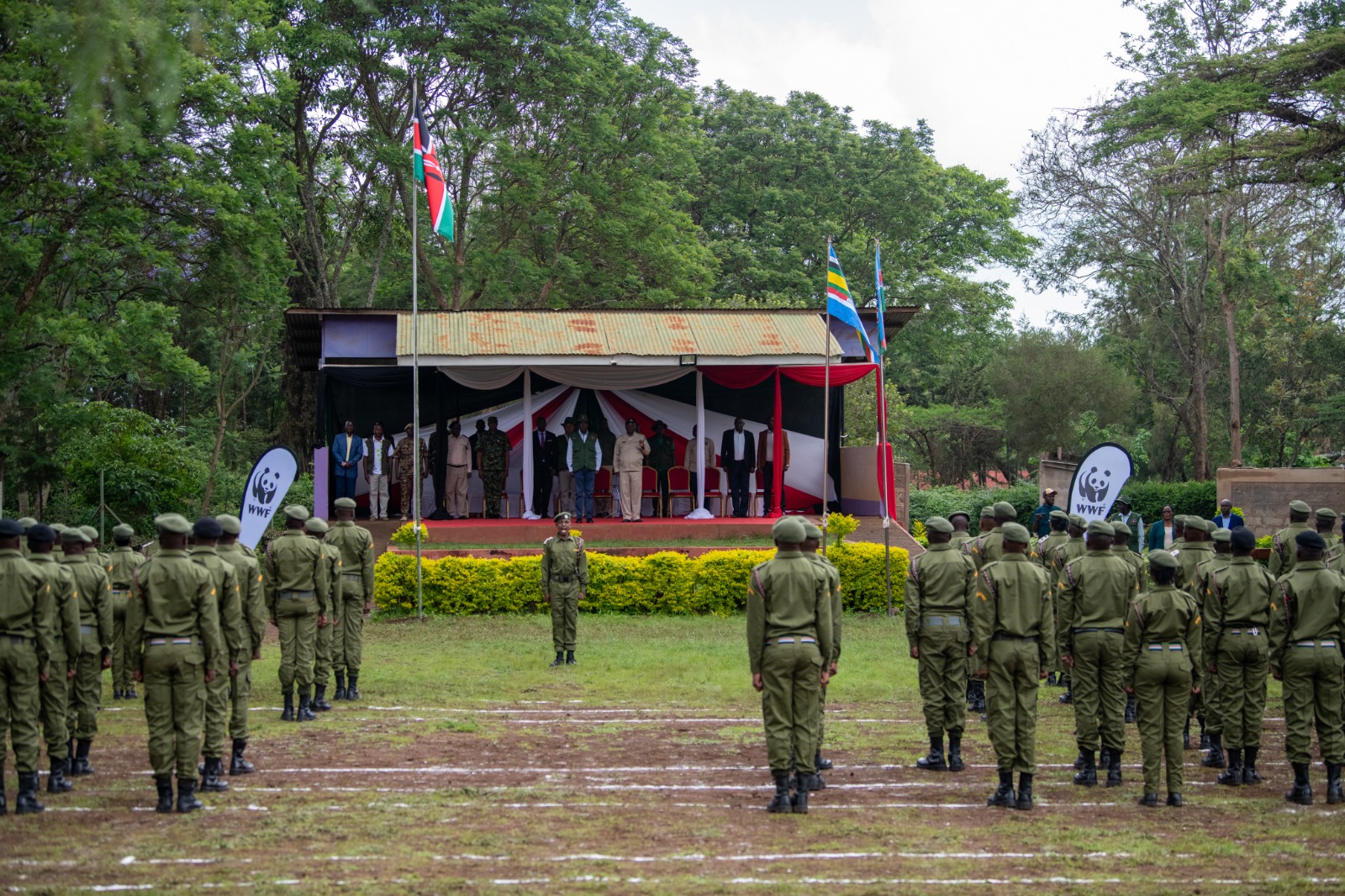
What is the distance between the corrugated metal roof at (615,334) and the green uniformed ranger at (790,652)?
1365 cm

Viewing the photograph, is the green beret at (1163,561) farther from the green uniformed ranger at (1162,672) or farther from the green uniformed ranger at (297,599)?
the green uniformed ranger at (297,599)

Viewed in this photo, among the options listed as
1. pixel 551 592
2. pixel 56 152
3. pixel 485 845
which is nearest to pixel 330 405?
pixel 56 152

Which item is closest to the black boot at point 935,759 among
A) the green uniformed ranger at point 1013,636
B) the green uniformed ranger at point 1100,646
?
the green uniformed ranger at point 1013,636

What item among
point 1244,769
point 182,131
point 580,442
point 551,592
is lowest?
point 1244,769

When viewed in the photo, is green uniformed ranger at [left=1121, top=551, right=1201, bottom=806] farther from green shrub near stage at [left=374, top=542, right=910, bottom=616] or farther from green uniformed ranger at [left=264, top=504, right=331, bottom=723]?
green shrub near stage at [left=374, top=542, right=910, bottom=616]

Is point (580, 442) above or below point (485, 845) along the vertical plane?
above

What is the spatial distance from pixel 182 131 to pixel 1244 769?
2154 cm

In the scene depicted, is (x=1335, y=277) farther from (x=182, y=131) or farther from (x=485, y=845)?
(x=485, y=845)

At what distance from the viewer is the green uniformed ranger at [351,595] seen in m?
12.6

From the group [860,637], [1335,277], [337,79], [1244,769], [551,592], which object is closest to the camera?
[1244,769]

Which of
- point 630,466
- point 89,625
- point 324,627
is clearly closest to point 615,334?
point 630,466

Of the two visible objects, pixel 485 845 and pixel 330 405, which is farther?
pixel 330 405

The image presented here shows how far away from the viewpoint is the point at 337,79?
3306 centimetres

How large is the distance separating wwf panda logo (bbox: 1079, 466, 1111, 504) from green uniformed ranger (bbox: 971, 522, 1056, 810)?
618 centimetres
